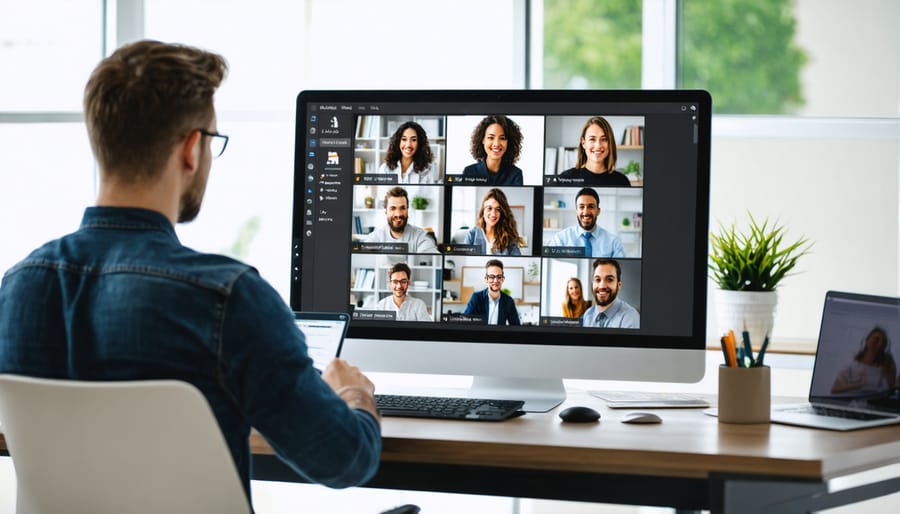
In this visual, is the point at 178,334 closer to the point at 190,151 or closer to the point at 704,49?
the point at 190,151

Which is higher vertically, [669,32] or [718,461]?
[669,32]

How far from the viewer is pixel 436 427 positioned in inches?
58.8

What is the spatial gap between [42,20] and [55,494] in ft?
9.76

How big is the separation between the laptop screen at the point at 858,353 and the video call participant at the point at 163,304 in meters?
0.91

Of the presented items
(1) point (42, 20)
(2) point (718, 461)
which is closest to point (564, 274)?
(2) point (718, 461)

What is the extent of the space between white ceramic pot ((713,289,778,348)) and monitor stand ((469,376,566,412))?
532 millimetres

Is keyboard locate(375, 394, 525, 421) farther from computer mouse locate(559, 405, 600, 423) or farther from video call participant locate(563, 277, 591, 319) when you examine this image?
video call participant locate(563, 277, 591, 319)

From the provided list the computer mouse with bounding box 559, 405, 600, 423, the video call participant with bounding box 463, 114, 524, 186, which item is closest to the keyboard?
the computer mouse with bounding box 559, 405, 600, 423

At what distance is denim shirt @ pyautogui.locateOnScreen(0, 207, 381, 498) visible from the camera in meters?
1.12

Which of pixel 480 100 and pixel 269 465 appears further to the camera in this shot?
pixel 480 100

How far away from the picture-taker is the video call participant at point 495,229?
5.90 ft

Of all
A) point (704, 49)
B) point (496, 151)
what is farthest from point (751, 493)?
point (704, 49)

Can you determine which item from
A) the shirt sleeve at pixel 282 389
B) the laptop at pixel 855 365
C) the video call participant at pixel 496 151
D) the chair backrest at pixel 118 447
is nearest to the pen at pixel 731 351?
the laptop at pixel 855 365

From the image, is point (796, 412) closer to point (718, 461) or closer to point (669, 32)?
point (718, 461)
